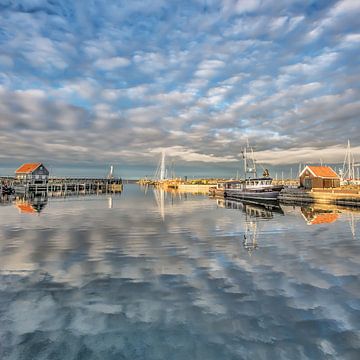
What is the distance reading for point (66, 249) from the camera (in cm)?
1858

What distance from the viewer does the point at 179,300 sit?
10.5 m

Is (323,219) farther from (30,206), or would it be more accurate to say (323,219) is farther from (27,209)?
(30,206)

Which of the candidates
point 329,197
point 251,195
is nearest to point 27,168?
point 251,195

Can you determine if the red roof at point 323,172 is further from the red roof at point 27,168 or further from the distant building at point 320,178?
the red roof at point 27,168

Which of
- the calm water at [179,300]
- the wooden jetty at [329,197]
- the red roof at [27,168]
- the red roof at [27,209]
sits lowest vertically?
the calm water at [179,300]

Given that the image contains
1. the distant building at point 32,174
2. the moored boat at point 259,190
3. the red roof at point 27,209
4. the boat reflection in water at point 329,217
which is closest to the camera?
the boat reflection in water at point 329,217

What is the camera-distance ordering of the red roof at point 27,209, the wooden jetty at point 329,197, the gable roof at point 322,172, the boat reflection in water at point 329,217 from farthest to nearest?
the gable roof at point 322,172 → the wooden jetty at point 329,197 → the red roof at point 27,209 → the boat reflection in water at point 329,217

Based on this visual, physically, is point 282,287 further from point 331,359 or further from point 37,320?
point 37,320

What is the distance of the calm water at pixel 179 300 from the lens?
24.6ft

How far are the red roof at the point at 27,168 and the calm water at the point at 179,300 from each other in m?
115

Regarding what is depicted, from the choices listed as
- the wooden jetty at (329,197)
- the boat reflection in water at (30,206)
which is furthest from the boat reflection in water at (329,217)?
the boat reflection in water at (30,206)

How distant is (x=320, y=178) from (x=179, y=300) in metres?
79.8

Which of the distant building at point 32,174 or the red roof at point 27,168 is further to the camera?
the red roof at point 27,168

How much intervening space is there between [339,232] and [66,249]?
2236 cm
